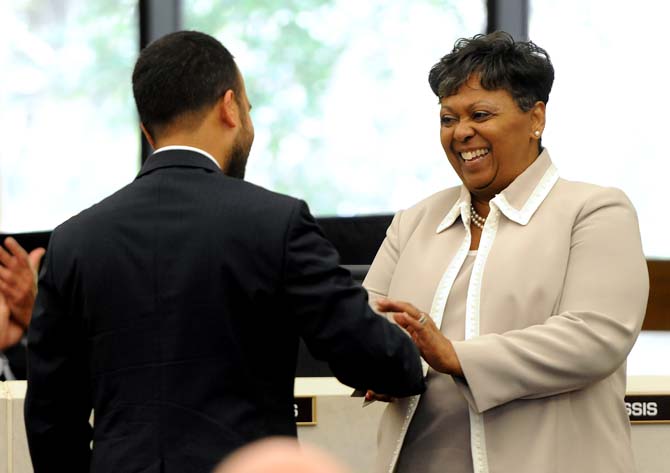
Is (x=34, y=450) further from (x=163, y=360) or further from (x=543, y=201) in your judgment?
(x=543, y=201)

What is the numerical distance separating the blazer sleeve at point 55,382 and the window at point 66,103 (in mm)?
4282

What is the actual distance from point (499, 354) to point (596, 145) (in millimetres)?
3628

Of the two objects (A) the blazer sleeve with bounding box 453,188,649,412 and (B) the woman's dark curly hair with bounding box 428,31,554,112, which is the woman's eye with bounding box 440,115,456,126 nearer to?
(B) the woman's dark curly hair with bounding box 428,31,554,112

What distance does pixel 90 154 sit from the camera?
630cm

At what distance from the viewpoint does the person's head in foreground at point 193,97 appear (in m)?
2.04

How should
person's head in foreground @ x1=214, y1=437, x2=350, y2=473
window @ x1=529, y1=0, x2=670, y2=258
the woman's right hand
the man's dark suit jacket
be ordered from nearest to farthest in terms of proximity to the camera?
person's head in foreground @ x1=214, y1=437, x2=350, y2=473, the man's dark suit jacket, the woman's right hand, window @ x1=529, y1=0, x2=670, y2=258

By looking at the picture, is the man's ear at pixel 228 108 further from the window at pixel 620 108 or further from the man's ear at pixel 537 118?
the window at pixel 620 108

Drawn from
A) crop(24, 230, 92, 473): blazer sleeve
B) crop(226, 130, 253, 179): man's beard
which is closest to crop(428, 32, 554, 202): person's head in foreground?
crop(226, 130, 253, 179): man's beard

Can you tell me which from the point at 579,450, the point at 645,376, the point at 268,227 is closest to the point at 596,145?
the point at 645,376

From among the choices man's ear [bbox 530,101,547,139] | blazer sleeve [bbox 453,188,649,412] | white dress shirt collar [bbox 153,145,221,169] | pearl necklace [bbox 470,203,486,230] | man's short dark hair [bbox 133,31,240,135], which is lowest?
blazer sleeve [bbox 453,188,649,412]

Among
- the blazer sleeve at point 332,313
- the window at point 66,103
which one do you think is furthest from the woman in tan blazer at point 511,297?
the window at point 66,103

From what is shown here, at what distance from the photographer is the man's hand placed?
2.46 m

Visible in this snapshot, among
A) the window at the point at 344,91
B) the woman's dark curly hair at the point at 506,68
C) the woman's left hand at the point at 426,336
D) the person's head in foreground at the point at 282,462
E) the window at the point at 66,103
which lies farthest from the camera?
the window at the point at 66,103

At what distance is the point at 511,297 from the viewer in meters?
2.25
